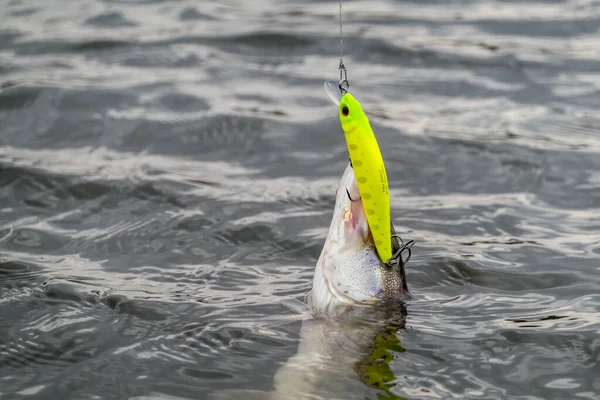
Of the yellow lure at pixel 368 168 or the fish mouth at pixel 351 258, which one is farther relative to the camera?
the fish mouth at pixel 351 258

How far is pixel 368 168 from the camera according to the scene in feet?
12.2

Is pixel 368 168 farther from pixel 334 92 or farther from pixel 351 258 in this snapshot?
pixel 351 258

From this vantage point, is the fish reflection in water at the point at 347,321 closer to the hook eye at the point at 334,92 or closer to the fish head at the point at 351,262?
the fish head at the point at 351,262

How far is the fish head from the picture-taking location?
3949 mm

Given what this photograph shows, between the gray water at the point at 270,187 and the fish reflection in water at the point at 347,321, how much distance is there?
0.20 feet

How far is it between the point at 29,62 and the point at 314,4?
12.3ft

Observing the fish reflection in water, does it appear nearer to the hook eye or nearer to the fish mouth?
the fish mouth

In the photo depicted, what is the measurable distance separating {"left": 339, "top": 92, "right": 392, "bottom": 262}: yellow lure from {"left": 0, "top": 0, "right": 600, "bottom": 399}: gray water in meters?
0.62

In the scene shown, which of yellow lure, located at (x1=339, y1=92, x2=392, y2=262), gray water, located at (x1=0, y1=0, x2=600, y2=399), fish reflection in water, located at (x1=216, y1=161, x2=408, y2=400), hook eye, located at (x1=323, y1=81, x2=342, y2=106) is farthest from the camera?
gray water, located at (x1=0, y1=0, x2=600, y2=399)

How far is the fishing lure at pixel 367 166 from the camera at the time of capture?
362cm

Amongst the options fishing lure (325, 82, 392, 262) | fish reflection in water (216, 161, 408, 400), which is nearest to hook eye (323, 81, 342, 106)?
fishing lure (325, 82, 392, 262)

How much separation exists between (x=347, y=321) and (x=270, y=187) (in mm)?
2640

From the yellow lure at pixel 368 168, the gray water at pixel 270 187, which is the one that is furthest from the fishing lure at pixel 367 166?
the gray water at pixel 270 187

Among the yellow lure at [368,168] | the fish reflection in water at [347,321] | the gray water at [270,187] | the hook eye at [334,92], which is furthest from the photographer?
the gray water at [270,187]
